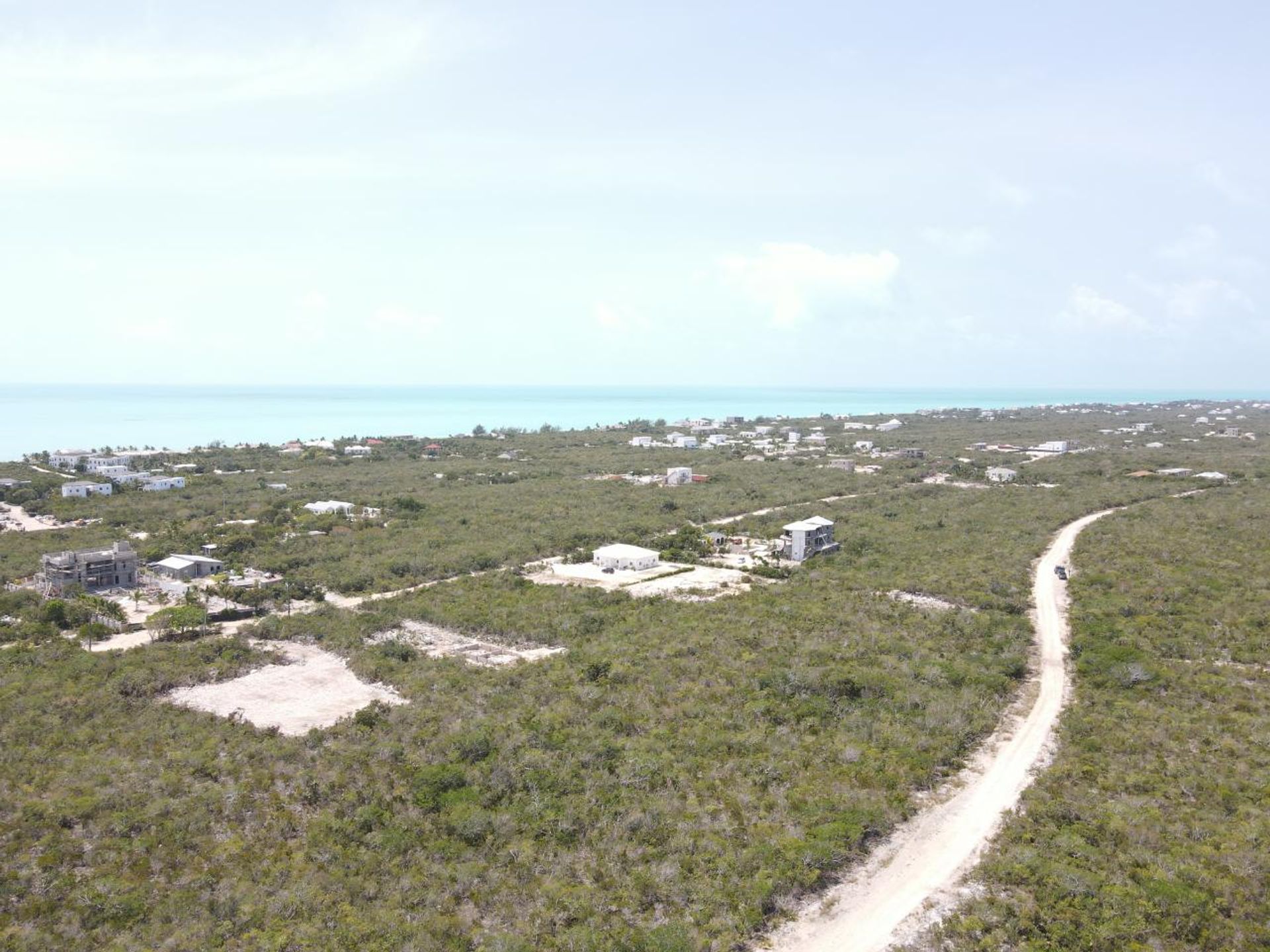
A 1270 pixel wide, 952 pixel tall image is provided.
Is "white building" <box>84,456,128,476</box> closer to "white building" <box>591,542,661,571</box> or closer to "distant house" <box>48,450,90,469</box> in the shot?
"distant house" <box>48,450,90,469</box>

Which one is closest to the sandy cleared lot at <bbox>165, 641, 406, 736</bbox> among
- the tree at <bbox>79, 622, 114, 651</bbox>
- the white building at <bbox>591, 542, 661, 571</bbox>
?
the tree at <bbox>79, 622, 114, 651</bbox>

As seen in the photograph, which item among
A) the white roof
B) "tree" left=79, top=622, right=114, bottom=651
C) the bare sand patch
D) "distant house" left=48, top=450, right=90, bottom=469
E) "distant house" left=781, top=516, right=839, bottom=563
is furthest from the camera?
"distant house" left=48, top=450, right=90, bottom=469

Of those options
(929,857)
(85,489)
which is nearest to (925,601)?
(929,857)

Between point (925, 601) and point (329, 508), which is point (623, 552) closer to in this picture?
point (925, 601)

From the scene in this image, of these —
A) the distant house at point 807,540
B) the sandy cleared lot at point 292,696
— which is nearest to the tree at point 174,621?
the sandy cleared lot at point 292,696

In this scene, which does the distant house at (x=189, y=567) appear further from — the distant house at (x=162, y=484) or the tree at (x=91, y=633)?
the distant house at (x=162, y=484)

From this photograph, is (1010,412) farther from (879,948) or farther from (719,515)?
(879,948)
